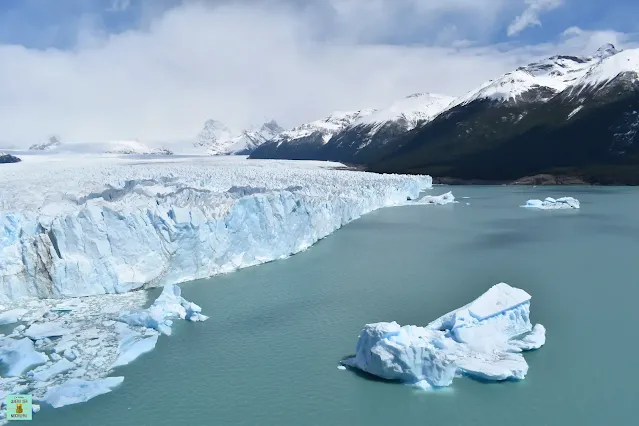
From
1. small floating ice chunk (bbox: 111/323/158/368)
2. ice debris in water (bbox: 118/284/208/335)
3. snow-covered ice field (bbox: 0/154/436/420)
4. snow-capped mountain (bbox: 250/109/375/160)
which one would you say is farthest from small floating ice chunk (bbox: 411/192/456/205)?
snow-capped mountain (bbox: 250/109/375/160)

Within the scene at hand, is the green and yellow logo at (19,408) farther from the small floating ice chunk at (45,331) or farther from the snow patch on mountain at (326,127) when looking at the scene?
the snow patch on mountain at (326,127)

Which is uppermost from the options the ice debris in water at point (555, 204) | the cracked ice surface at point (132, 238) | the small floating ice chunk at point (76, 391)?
the cracked ice surface at point (132, 238)

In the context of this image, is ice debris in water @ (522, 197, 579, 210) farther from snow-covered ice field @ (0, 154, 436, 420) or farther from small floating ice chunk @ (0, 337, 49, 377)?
small floating ice chunk @ (0, 337, 49, 377)

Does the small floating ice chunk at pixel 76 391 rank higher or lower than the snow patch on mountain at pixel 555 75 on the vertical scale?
lower

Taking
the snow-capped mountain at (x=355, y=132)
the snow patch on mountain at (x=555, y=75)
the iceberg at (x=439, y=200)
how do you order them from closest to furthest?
1. the iceberg at (x=439, y=200)
2. the snow patch on mountain at (x=555, y=75)
3. the snow-capped mountain at (x=355, y=132)

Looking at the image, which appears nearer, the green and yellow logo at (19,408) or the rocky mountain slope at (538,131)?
the green and yellow logo at (19,408)

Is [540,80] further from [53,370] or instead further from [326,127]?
[53,370]

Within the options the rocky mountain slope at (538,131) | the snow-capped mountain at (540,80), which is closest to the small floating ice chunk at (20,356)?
the rocky mountain slope at (538,131)

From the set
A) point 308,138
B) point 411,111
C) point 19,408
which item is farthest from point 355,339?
point 308,138

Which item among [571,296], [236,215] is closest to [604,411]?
[571,296]
